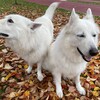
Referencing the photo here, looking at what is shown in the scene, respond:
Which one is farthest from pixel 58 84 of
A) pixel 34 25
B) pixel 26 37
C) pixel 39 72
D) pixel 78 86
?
pixel 34 25

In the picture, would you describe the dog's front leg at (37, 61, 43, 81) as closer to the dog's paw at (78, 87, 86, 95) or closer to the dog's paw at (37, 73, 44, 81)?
the dog's paw at (37, 73, 44, 81)

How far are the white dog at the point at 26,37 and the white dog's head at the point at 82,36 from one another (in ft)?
2.07

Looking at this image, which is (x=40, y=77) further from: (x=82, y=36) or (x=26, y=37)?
(x=82, y=36)

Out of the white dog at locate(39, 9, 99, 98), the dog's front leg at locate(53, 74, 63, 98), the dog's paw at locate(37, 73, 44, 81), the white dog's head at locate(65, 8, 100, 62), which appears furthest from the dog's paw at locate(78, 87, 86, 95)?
the white dog's head at locate(65, 8, 100, 62)

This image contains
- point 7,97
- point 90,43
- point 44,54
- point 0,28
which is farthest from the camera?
point 44,54

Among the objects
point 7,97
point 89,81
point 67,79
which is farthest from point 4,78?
point 89,81

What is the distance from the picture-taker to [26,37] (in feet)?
12.6

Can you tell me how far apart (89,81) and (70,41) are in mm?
1281

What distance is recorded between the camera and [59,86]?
4.06 m

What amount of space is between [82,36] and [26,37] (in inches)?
38.9

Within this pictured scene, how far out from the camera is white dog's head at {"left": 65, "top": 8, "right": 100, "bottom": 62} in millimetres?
3271

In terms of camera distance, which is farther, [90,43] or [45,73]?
[45,73]

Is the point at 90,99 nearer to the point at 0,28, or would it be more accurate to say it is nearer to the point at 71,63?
the point at 71,63

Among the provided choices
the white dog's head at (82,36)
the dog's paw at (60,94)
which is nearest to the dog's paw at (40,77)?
the dog's paw at (60,94)
